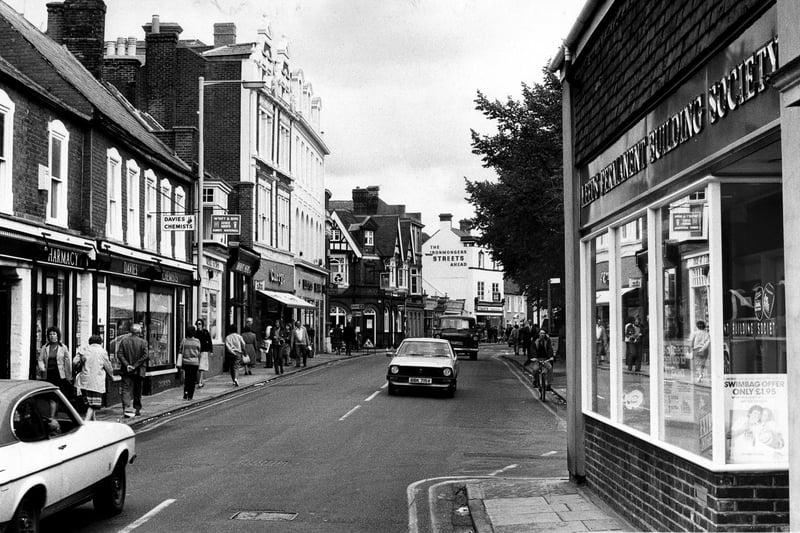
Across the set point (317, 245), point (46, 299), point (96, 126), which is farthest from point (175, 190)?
point (317, 245)

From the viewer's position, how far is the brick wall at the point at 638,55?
6.35 metres

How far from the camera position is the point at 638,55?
27.2ft

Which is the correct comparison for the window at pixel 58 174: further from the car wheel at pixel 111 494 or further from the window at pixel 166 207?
the car wheel at pixel 111 494

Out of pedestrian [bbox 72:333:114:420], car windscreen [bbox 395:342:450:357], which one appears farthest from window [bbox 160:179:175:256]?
pedestrian [bbox 72:333:114:420]

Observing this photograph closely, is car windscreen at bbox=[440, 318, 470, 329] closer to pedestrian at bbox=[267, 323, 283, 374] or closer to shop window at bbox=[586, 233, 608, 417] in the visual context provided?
pedestrian at bbox=[267, 323, 283, 374]

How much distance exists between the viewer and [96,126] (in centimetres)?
2197

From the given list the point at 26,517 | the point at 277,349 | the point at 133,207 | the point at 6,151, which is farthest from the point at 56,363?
the point at 277,349

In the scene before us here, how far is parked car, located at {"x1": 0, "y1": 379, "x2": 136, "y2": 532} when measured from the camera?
6934mm

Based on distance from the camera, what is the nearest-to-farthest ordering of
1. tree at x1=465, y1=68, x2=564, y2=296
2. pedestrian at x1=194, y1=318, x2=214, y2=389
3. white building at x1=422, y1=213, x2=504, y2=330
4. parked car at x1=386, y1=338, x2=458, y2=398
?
parked car at x1=386, y1=338, x2=458, y2=398, pedestrian at x1=194, y1=318, x2=214, y2=389, tree at x1=465, y1=68, x2=564, y2=296, white building at x1=422, y1=213, x2=504, y2=330

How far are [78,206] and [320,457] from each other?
10.7 meters

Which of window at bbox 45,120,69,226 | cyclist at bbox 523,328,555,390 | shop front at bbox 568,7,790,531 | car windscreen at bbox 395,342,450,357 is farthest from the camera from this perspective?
car windscreen at bbox 395,342,450,357

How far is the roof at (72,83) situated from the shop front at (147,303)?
3311mm

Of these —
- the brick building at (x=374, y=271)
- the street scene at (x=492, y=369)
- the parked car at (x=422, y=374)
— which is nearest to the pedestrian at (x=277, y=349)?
the street scene at (x=492, y=369)

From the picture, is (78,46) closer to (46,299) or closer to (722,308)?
(46,299)
